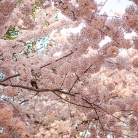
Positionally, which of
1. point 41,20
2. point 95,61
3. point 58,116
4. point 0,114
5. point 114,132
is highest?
point 41,20

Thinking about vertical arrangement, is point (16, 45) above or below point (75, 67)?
above

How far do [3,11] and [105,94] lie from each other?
83.4 inches

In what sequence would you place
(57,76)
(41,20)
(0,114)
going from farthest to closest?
1. (41,20)
2. (57,76)
3. (0,114)

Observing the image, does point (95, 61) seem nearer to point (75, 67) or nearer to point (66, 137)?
point (75, 67)

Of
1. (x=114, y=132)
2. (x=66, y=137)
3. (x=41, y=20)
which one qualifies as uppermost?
(x=41, y=20)

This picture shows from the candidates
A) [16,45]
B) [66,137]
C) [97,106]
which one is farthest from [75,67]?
[66,137]

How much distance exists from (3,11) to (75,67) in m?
1.35

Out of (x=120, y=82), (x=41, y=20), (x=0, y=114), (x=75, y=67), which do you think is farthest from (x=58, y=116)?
(x=0, y=114)

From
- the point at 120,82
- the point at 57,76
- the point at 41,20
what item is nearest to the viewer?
the point at 57,76

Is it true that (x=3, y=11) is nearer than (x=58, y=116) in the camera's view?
Yes

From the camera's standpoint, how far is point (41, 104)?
850 cm

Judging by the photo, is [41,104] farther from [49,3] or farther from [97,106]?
[49,3]

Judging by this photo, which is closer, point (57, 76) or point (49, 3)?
point (49, 3)

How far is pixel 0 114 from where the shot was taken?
3.32 m
